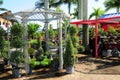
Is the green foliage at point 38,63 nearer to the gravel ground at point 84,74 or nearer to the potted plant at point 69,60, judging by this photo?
the gravel ground at point 84,74

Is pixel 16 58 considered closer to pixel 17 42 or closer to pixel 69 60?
pixel 17 42

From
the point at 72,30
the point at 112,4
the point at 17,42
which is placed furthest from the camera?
the point at 112,4

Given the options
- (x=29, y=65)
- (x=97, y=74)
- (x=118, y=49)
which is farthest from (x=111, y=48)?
(x=29, y=65)

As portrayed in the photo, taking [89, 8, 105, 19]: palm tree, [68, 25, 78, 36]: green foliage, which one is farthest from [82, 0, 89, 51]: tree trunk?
[89, 8, 105, 19]: palm tree

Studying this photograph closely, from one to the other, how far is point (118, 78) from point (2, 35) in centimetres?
502

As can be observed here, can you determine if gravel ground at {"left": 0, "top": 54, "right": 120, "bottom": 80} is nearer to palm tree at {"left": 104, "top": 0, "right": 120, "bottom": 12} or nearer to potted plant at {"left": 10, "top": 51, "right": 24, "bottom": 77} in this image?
potted plant at {"left": 10, "top": 51, "right": 24, "bottom": 77}

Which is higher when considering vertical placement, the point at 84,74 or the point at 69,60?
the point at 69,60

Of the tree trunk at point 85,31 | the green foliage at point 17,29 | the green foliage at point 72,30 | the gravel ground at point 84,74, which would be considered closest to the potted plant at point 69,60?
the gravel ground at point 84,74

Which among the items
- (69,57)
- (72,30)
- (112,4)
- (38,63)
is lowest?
(38,63)

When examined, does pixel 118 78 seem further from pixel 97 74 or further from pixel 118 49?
pixel 118 49

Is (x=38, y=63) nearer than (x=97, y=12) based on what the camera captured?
Yes

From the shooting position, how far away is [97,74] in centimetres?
1127

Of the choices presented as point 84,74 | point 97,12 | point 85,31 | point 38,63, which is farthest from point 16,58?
point 97,12

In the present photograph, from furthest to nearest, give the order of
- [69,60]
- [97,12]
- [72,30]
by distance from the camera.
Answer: [97,12]
[72,30]
[69,60]
